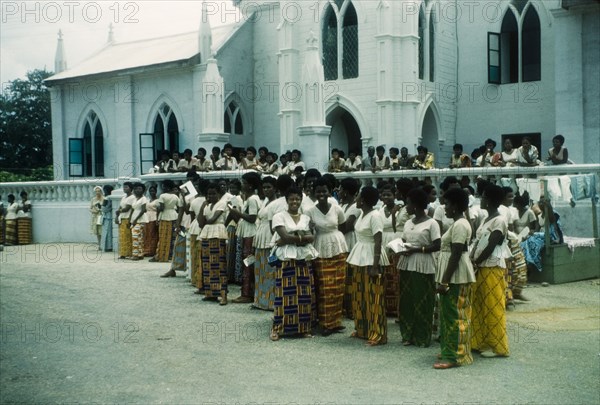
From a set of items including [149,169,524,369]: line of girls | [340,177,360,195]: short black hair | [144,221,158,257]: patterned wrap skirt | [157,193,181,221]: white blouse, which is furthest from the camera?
[144,221,158,257]: patterned wrap skirt

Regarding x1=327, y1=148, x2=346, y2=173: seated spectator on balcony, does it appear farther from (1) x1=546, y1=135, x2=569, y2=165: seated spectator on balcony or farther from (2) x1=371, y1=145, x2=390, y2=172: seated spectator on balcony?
(1) x1=546, y1=135, x2=569, y2=165: seated spectator on balcony

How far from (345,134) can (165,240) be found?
1123 cm

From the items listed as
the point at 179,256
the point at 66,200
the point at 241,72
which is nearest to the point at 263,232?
the point at 179,256

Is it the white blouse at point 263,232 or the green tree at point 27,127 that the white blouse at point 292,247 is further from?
the green tree at point 27,127

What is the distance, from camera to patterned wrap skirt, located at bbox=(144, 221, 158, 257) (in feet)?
53.3

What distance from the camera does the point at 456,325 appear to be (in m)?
7.14

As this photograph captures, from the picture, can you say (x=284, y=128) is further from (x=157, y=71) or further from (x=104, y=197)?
(x=104, y=197)

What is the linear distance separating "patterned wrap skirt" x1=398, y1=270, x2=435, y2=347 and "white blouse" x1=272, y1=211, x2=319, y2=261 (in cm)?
107

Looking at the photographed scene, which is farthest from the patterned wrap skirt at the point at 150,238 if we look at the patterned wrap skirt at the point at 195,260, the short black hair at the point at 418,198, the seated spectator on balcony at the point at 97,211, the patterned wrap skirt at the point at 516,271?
the short black hair at the point at 418,198

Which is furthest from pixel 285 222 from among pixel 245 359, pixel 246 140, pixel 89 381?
pixel 246 140

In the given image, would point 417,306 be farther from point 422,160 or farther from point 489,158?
point 489,158

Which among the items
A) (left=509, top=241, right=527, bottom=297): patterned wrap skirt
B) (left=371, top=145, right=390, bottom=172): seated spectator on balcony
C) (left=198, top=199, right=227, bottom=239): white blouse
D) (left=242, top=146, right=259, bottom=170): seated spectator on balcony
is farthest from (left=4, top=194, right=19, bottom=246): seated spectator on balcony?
(left=509, top=241, right=527, bottom=297): patterned wrap skirt

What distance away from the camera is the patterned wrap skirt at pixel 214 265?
10516mm

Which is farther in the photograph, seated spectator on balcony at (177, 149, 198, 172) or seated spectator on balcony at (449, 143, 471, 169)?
seated spectator on balcony at (177, 149, 198, 172)
